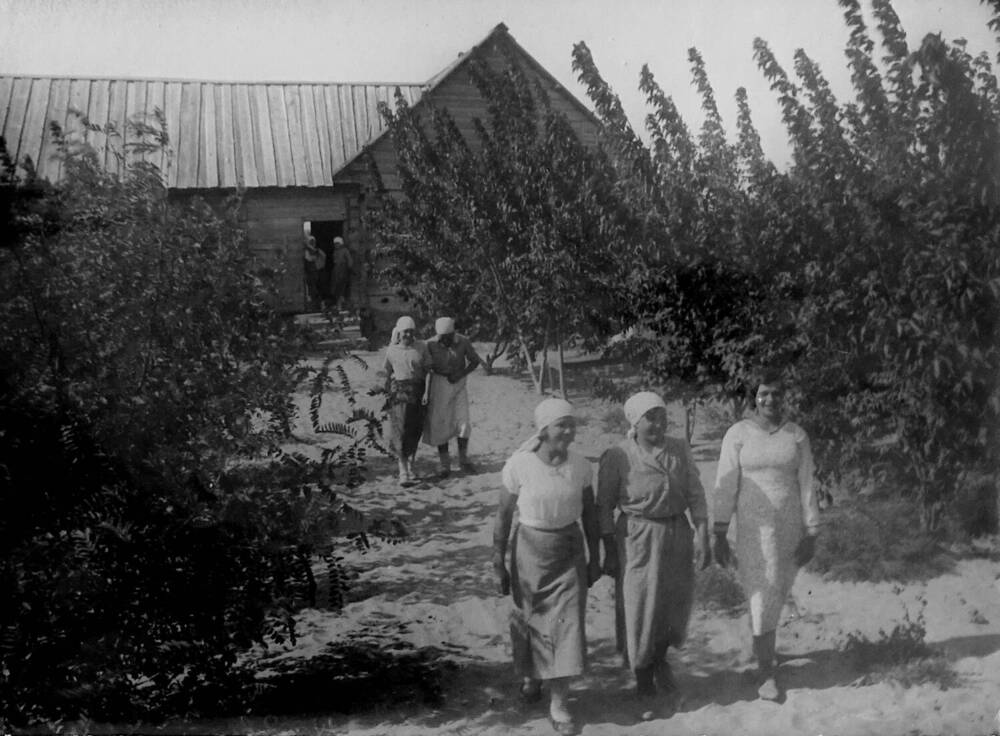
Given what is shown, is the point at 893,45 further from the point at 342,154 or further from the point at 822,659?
the point at 342,154

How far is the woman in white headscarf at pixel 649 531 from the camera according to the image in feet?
13.6

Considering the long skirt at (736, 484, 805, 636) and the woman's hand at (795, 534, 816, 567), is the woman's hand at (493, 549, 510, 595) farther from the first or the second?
the woman's hand at (795, 534, 816, 567)

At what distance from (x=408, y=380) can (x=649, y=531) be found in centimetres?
376

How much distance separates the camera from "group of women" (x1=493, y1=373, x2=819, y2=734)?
405cm

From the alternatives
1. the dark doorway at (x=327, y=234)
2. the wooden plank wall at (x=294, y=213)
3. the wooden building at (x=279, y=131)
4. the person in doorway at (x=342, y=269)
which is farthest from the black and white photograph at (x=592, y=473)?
the dark doorway at (x=327, y=234)

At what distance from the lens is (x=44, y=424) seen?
350 cm

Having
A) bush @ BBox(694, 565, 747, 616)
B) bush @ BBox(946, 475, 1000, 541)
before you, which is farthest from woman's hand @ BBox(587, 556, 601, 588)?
bush @ BBox(946, 475, 1000, 541)

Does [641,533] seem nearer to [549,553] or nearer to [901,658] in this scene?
[549,553]

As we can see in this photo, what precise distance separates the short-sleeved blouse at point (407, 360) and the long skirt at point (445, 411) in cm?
23

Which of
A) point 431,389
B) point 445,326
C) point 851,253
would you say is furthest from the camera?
point 431,389

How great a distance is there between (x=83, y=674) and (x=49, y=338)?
1438 millimetres

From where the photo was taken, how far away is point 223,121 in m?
11.5

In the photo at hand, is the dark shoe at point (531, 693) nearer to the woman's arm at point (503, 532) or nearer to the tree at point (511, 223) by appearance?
the woman's arm at point (503, 532)

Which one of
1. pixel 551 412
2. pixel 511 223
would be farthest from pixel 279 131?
pixel 551 412
